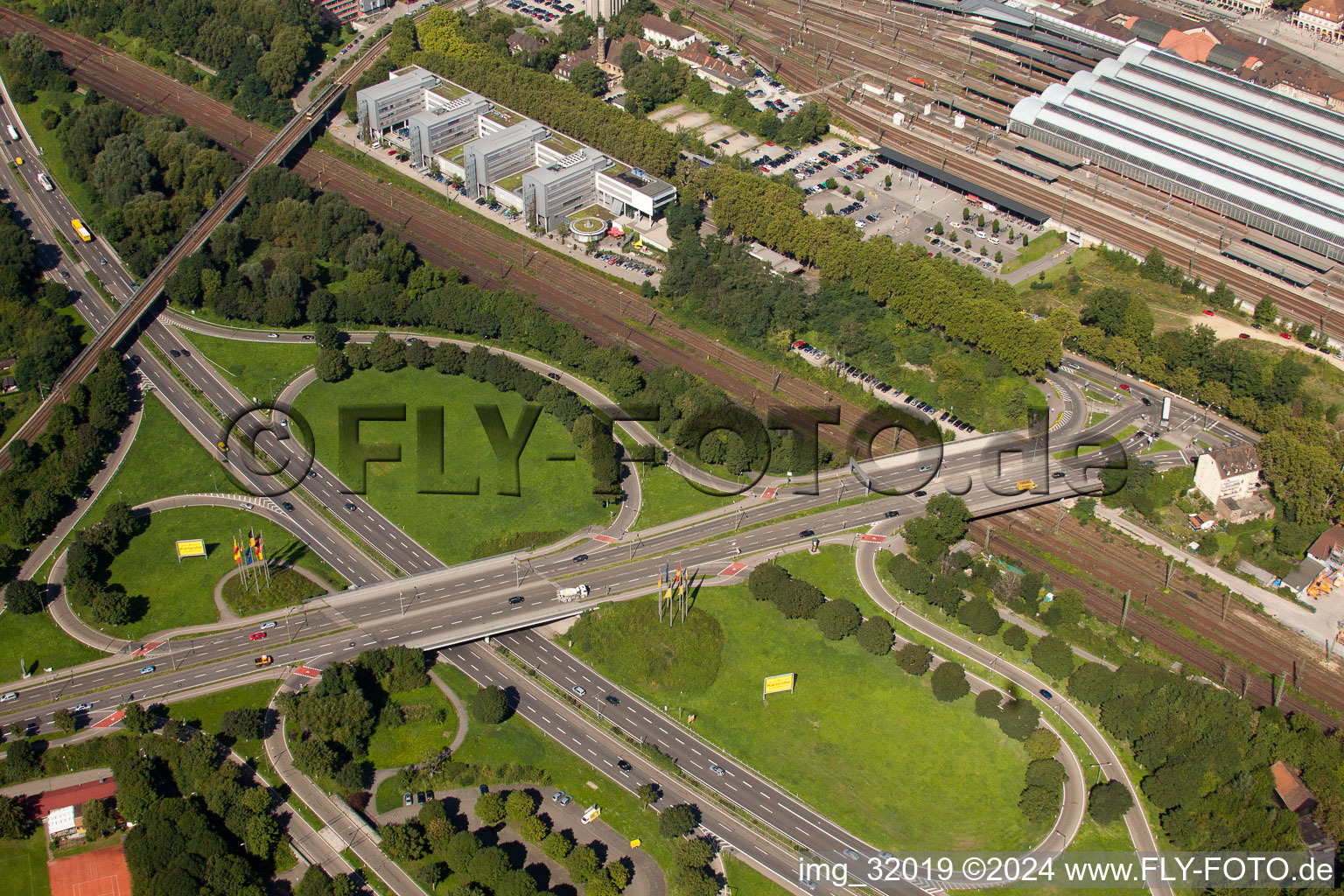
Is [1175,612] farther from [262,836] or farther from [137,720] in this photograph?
[137,720]

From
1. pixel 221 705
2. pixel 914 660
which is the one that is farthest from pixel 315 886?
pixel 914 660

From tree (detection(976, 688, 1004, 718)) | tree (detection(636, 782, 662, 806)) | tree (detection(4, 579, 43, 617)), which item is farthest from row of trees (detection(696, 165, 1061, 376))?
tree (detection(4, 579, 43, 617))

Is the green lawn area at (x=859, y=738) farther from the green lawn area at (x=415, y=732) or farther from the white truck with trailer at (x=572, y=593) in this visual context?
the green lawn area at (x=415, y=732)

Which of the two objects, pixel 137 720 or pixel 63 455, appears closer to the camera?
pixel 137 720

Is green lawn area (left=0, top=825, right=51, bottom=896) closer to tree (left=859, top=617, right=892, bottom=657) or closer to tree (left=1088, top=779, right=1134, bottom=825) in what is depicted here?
tree (left=859, top=617, right=892, bottom=657)

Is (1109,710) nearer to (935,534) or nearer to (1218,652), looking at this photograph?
(1218,652)
